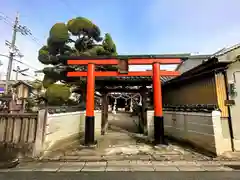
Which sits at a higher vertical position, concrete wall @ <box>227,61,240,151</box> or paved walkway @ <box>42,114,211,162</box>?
concrete wall @ <box>227,61,240,151</box>

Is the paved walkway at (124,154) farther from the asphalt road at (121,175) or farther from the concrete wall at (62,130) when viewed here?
the asphalt road at (121,175)

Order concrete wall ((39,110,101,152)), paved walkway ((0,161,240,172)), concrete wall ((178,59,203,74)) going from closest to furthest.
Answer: paved walkway ((0,161,240,172)) → concrete wall ((39,110,101,152)) → concrete wall ((178,59,203,74))

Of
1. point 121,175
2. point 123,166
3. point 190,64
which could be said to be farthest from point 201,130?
point 190,64

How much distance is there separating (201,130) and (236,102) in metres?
1.84

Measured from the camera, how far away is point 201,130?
248 inches

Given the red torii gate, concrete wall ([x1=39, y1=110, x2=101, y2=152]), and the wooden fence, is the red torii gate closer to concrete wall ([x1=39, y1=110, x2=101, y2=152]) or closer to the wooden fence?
concrete wall ([x1=39, y1=110, x2=101, y2=152])

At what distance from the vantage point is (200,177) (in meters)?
3.95

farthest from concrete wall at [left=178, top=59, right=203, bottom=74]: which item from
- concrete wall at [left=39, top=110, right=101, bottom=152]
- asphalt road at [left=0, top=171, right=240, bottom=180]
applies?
asphalt road at [left=0, top=171, right=240, bottom=180]

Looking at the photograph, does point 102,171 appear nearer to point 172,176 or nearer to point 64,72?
point 172,176

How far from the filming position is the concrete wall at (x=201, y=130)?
5.61 m

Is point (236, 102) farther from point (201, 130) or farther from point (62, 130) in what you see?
point (62, 130)

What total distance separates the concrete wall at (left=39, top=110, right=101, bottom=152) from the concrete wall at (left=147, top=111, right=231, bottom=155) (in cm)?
573

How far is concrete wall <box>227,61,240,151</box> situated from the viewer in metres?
5.82

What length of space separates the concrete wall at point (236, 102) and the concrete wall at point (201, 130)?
0.32 meters
